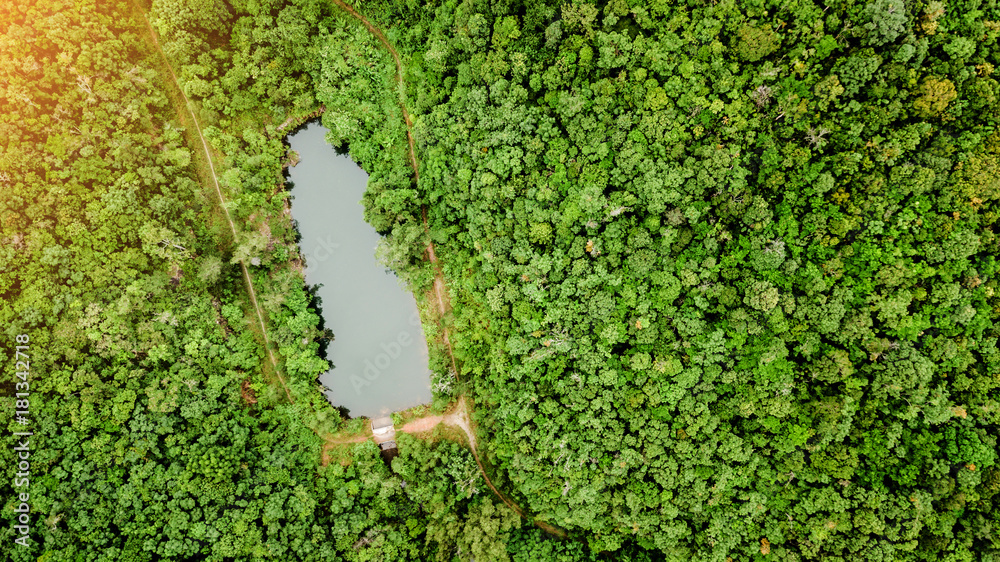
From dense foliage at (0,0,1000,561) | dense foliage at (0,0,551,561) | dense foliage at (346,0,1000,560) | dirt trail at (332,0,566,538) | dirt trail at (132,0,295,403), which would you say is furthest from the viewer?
dirt trail at (132,0,295,403)

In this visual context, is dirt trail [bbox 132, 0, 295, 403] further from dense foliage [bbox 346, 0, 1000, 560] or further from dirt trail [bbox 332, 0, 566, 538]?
dense foliage [bbox 346, 0, 1000, 560]

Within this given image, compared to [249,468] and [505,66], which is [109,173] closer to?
[249,468]

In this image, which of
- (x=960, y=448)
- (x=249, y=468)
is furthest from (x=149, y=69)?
(x=960, y=448)
